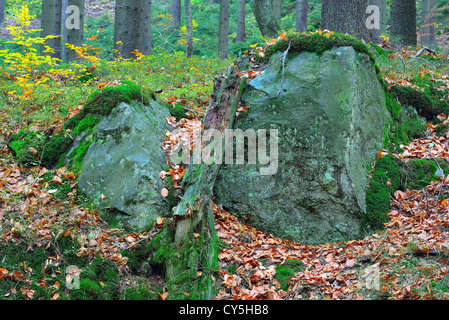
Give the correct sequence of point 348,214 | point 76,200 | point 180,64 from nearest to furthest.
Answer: point 76,200, point 348,214, point 180,64

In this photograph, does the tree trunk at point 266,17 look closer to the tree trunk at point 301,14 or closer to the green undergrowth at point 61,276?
the tree trunk at point 301,14

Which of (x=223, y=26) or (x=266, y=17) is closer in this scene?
(x=266, y=17)

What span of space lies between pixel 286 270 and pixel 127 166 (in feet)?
9.32

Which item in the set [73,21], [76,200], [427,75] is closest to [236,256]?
[76,200]

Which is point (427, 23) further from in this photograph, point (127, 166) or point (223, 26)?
point (127, 166)

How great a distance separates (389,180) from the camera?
6246 millimetres

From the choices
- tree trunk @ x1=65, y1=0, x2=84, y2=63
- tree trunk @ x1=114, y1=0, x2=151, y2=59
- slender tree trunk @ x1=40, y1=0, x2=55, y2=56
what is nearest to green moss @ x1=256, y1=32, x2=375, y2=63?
tree trunk @ x1=114, y1=0, x2=151, y2=59

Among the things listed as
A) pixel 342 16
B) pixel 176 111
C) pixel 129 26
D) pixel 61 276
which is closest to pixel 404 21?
pixel 342 16

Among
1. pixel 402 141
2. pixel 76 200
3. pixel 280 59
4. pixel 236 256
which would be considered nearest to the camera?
pixel 236 256

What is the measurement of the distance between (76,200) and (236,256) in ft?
8.31

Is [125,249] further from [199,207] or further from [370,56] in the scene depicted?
[370,56]

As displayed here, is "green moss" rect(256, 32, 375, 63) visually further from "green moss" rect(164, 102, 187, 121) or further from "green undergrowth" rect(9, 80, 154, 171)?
"green undergrowth" rect(9, 80, 154, 171)
